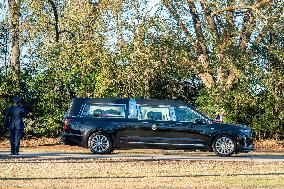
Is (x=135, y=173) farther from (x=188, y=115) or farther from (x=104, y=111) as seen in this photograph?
(x=104, y=111)

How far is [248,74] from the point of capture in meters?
30.7

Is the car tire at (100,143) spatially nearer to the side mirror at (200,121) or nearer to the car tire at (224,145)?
the side mirror at (200,121)

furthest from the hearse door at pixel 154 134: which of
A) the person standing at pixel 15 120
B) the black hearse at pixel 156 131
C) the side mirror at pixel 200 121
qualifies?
the person standing at pixel 15 120

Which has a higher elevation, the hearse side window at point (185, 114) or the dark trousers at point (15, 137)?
the hearse side window at point (185, 114)

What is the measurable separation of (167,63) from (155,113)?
9.10 meters

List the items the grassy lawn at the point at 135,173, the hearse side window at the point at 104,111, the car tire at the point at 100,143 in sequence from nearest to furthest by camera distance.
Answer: the grassy lawn at the point at 135,173, the car tire at the point at 100,143, the hearse side window at the point at 104,111

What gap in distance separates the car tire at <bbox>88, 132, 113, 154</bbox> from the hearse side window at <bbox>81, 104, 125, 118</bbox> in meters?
0.64

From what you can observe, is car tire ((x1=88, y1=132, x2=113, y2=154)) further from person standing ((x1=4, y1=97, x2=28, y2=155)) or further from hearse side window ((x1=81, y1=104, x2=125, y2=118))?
person standing ((x1=4, y1=97, x2=28, y2=155))

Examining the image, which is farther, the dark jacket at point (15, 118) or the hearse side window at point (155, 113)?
the hearse side window at point (155, 113)

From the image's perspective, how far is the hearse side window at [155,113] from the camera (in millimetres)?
22500

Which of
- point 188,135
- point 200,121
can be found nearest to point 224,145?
point 200,121

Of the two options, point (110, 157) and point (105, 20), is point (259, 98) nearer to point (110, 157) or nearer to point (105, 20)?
point (105, 20)

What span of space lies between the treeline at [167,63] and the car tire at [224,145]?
26.8 ft

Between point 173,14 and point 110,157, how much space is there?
38.6 feet
